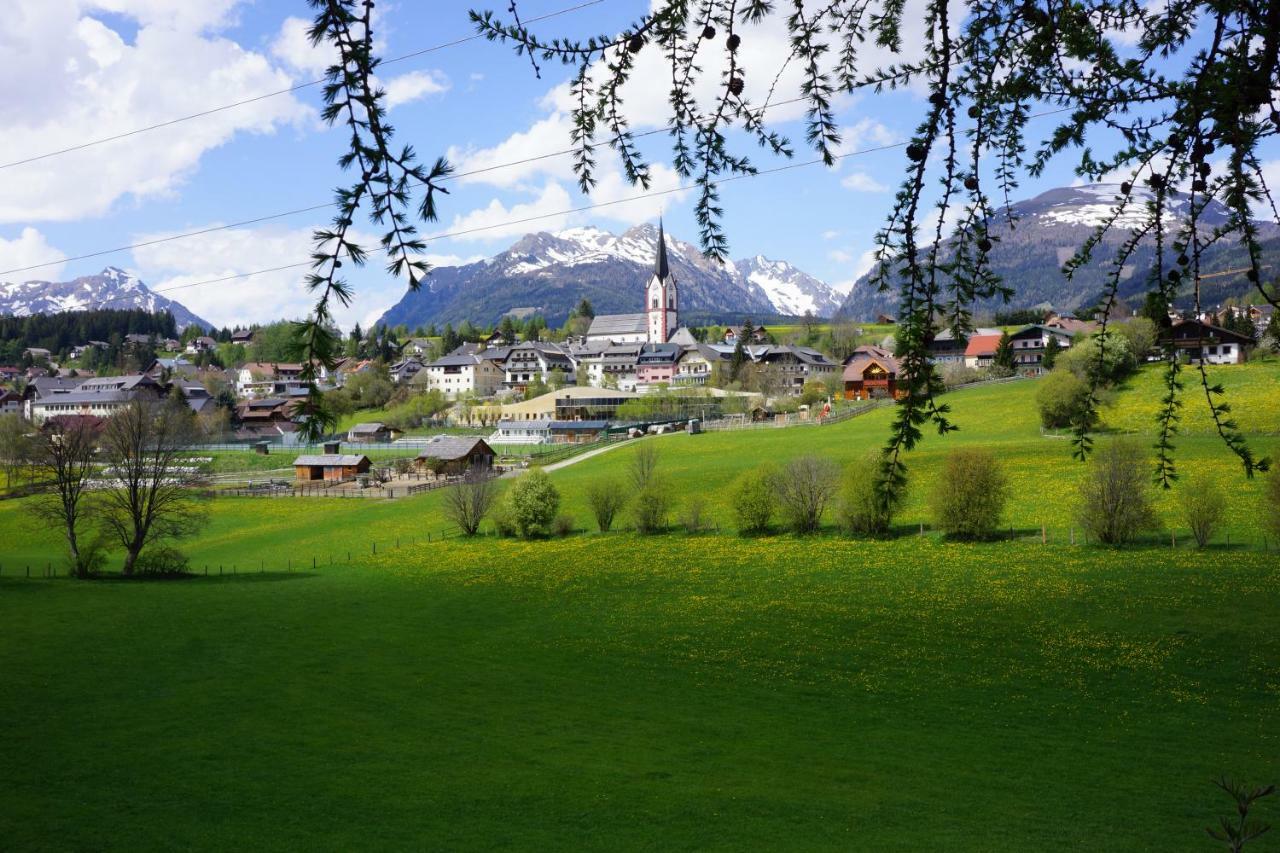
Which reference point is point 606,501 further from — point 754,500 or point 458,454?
point 458,454

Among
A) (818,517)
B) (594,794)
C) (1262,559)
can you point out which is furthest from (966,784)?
(818,517)

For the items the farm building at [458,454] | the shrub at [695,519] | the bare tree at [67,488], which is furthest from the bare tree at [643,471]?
the bare tree at [67,488]

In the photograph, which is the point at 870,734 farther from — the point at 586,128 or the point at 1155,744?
→ the point at 586,128

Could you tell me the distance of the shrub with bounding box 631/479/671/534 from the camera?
48.2 metres

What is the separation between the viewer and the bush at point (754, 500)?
149 feet

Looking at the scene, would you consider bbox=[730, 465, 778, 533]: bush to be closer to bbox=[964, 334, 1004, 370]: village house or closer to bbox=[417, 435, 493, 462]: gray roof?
bbox=[417, 435, 493, 462]: gray roof

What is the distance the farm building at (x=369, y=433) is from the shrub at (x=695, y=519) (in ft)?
243

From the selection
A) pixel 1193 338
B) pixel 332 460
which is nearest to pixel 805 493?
pixel 1193 338

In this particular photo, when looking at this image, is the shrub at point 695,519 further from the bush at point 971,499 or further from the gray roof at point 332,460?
the gray roof at point 332,460

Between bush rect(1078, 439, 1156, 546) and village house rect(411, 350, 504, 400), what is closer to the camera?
bush rect(1078, 439, 1156, 546)

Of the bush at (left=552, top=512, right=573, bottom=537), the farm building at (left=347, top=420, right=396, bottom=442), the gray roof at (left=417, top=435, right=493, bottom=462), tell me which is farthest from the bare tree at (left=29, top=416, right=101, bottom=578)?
the farm building at (left=347, top=420, right=396, bottom=442)

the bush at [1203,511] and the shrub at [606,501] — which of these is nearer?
the bush at [1203,511]

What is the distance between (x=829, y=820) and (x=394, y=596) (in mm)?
24411

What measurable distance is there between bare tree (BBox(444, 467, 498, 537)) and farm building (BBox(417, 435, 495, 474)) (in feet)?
79.5
